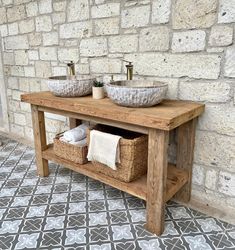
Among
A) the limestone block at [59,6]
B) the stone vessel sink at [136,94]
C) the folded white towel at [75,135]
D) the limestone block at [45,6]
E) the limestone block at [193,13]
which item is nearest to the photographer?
the stone vessel sink at [136,94]

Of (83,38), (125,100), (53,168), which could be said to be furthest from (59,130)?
(125,100)

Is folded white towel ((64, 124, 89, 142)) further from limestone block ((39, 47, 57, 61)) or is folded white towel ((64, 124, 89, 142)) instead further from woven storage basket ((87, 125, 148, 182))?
limestone block ((39, 47, 57, 61))

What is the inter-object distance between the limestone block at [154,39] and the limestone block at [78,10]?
601mm

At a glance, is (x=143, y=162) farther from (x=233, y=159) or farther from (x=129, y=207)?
(x=233, y=159)

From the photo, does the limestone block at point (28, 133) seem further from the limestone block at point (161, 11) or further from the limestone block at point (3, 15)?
the limestone block at point (161, 11)

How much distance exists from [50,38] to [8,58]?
34.0 inches

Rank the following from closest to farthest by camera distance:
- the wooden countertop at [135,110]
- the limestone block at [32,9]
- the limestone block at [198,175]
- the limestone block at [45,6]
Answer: the wooden countertop at [135,110]
the limestone block at [198,175]
the limestone block at [45,6]
the limestone block at [32,9]

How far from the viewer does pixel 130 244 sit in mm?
1431

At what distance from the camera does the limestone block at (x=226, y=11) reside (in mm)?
1404

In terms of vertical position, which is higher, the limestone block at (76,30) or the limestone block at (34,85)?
the limestone block at (76,30)

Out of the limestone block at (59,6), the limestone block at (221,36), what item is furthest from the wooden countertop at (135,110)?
the limestone block at (59,6)

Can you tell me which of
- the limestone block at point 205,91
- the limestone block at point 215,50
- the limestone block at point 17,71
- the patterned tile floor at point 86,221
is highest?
the limestone block at point 215,50

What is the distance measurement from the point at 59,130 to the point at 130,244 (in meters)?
→ 1.60

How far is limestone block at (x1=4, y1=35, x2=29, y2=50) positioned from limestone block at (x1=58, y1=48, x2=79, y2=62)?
1.87 ft
